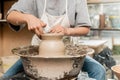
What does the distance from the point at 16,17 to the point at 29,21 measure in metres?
0.19

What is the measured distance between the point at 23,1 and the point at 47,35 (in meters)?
0.51

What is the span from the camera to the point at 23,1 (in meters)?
1.60

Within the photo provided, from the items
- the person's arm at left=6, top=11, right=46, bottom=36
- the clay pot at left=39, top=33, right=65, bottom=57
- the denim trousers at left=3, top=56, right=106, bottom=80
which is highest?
the person's arm at left=6, top=11, right=46, bottom=36

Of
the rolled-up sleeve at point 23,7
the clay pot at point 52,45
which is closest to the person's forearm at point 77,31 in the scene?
the clay pot at point 52,45

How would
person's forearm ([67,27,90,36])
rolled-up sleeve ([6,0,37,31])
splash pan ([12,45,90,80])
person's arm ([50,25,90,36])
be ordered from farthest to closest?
rolled-up sleeve ([6,0,37,31]) → person's forearm ([67,27,90,36]) → person's arm ([50,25,90,36]) → splash pan ([12,45,90,80])

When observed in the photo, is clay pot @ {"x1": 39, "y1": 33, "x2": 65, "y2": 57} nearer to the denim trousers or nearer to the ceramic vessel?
the ceramic vessel

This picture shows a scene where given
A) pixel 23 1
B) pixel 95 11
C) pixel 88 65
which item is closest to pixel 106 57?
pixel 95 11

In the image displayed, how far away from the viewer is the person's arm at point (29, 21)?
1222 millimetres

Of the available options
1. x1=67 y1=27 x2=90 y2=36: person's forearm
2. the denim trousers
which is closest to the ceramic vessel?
x1=67 y1=27 x2=90 y2=36: person's forearm

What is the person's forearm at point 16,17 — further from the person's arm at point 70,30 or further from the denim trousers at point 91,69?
the denim trousers at point 91,69

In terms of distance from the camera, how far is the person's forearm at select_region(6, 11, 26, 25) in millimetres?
1357

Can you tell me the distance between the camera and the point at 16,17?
142 centimetres

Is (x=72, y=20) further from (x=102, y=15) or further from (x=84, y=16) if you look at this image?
(x=102, y=15)

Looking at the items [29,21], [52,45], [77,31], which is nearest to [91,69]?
[77,31]
